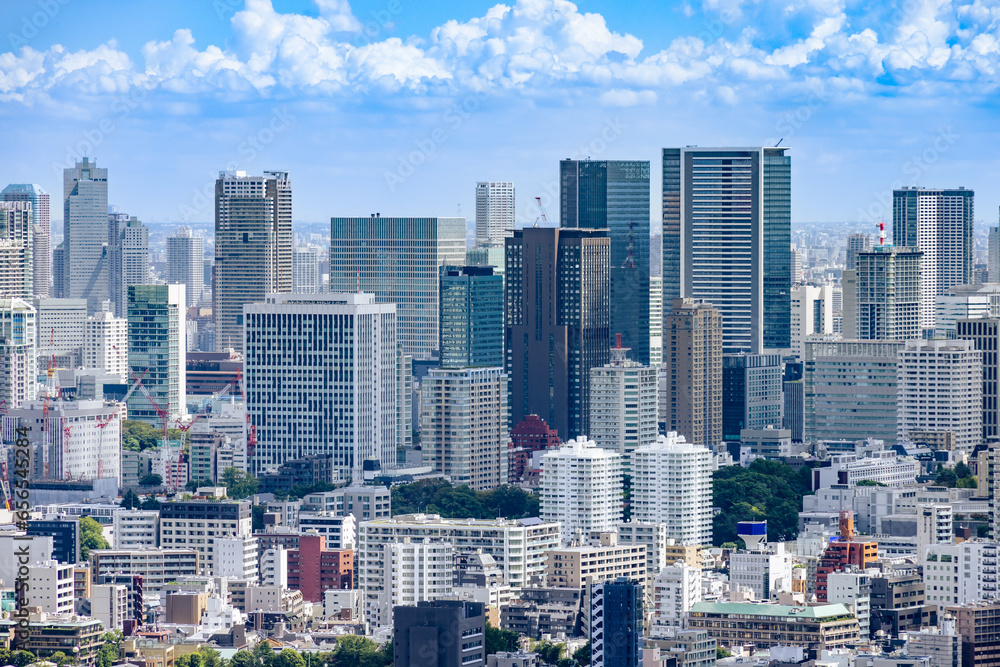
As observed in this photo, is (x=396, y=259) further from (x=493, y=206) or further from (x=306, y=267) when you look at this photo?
(x=493, y=206)

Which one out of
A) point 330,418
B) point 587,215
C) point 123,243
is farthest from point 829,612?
point 123,243

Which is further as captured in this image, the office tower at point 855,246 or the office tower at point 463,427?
the office tower at point 855,246

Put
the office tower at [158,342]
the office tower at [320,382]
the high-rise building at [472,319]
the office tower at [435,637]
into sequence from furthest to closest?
the office tower at [158,342], the high-rise building at [472,319], the office tower at [320,382], the office tower at [435,637]

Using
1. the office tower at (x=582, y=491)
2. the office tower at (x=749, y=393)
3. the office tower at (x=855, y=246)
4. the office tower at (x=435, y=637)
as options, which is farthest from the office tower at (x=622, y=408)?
the office tower at (x=855, y=246)

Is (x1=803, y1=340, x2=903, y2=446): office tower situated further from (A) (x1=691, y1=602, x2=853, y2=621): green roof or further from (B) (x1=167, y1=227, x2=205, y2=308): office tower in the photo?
(B) (x1=167, y1=227, x2=205, y2=308): office tower

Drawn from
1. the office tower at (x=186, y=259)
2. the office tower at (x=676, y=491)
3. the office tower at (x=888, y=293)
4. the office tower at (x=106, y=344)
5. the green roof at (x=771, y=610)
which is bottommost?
the green roof at (x=771, y=610)

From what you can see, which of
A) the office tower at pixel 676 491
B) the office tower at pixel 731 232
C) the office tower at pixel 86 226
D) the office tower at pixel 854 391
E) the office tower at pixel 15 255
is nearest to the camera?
the office tower at pixel 676 491

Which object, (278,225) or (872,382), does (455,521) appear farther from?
(278,225)

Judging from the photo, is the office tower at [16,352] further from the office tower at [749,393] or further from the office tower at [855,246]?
the office tower at [855,246]
